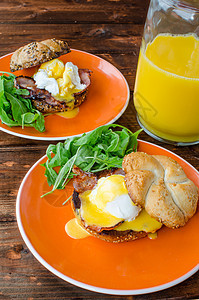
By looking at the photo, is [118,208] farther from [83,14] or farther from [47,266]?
[83,14]

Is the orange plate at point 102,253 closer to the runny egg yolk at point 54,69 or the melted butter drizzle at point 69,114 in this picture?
the melted butter drizzle at point 69,114

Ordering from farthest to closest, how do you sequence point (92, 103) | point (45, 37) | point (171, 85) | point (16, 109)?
1. point (45, 37)
2. point (92, 103)
3. point (16, 109)
4. point (171, 85)

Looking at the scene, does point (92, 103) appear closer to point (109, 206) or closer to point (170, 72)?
point (170, 72)

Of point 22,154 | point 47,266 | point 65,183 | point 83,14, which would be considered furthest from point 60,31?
point 47,266

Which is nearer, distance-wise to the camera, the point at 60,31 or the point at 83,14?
the point at 60,31

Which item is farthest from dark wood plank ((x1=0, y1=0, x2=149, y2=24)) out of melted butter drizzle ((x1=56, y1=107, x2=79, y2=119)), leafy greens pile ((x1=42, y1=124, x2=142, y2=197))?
leafy greens pile ((x1=42, y1=124, x2=142, y2=197))

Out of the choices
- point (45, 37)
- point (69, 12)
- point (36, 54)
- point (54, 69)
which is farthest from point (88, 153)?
point (69, 12)

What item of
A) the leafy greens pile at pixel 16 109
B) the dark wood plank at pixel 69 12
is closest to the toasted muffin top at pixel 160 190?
the leafy greens pile at pixel 16 109

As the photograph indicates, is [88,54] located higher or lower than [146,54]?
lower
